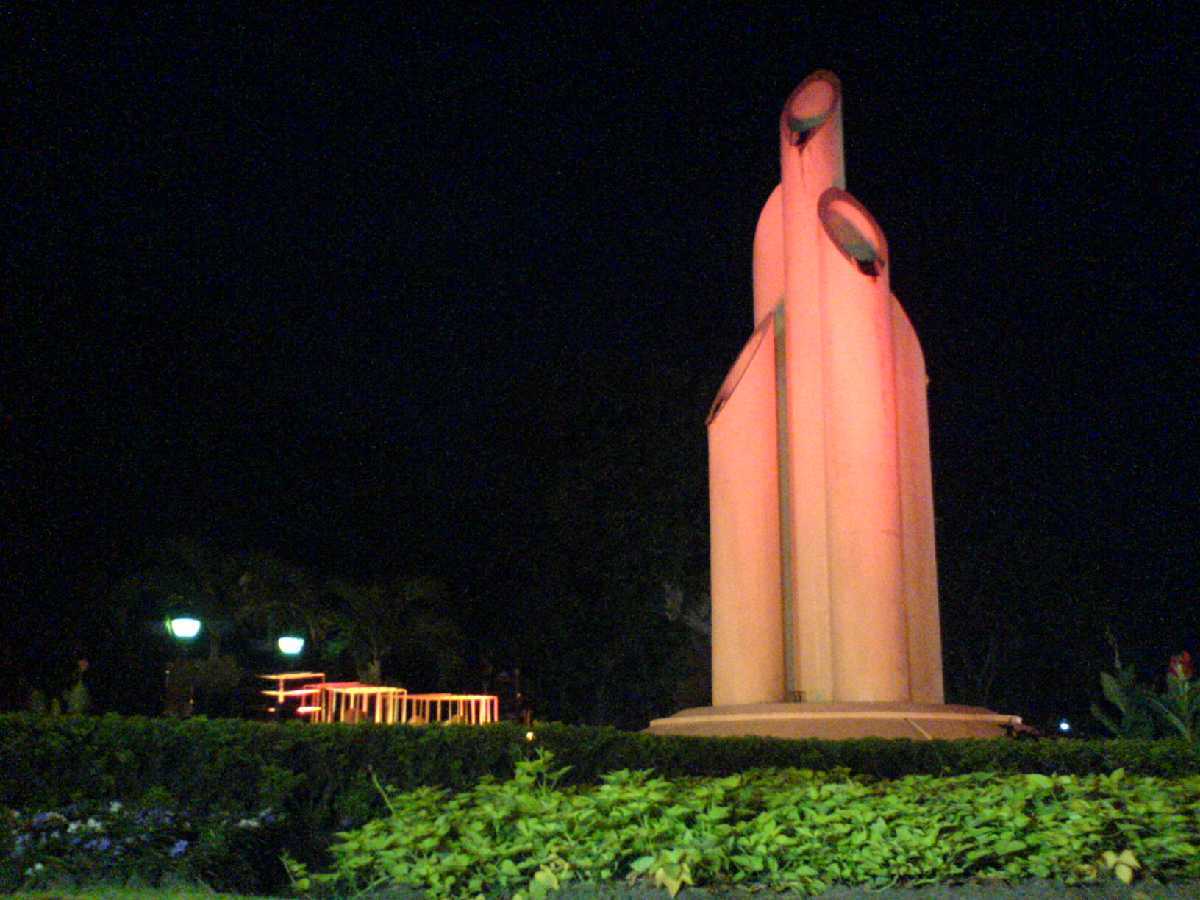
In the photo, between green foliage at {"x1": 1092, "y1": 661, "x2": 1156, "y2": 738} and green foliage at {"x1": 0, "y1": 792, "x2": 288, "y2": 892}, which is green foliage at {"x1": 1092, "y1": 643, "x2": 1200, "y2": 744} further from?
green foliage at {"x1": 0, "y1": 792, "x2": 288, "y2": 892}

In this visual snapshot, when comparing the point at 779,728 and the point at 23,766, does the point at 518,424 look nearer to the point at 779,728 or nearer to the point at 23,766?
the point at 779,728

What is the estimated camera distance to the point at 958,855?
6078mm

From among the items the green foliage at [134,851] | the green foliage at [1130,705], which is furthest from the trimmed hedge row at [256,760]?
the green foliage at [1130,705]

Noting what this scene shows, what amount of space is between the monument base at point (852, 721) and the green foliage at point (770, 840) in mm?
6153

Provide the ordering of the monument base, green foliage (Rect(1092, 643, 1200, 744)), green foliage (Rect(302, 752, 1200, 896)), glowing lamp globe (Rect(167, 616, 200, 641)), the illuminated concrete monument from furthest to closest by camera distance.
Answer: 1. glowing lamp globe (Rect(167, 616, 200, 641))
2. the illuminated concrete monument
3. green foliage (Rect(1092, 643, 1200, 744))
4. the monument base
5. green foliage (Rect(302, 752, 1200, 896))

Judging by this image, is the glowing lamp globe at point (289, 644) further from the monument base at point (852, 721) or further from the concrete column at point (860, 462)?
the concrete column at point (860, 462)

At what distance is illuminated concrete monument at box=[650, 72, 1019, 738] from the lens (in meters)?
14.1

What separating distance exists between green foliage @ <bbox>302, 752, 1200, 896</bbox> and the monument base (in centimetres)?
615

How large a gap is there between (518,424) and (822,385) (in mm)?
15992

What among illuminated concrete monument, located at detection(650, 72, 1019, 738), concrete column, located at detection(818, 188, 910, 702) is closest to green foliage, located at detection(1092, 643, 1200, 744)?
illuminated concrete monument, located at detection(650, 72, 1019, 738)

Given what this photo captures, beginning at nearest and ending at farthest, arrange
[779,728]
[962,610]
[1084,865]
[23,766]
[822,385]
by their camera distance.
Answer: [1084,865] < [23,766] < [779,728] < [822,385] < [962,610]

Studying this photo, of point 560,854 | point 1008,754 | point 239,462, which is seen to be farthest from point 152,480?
point 560,854

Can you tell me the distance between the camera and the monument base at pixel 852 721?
12812mm

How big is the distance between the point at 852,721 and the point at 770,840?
720 cm
